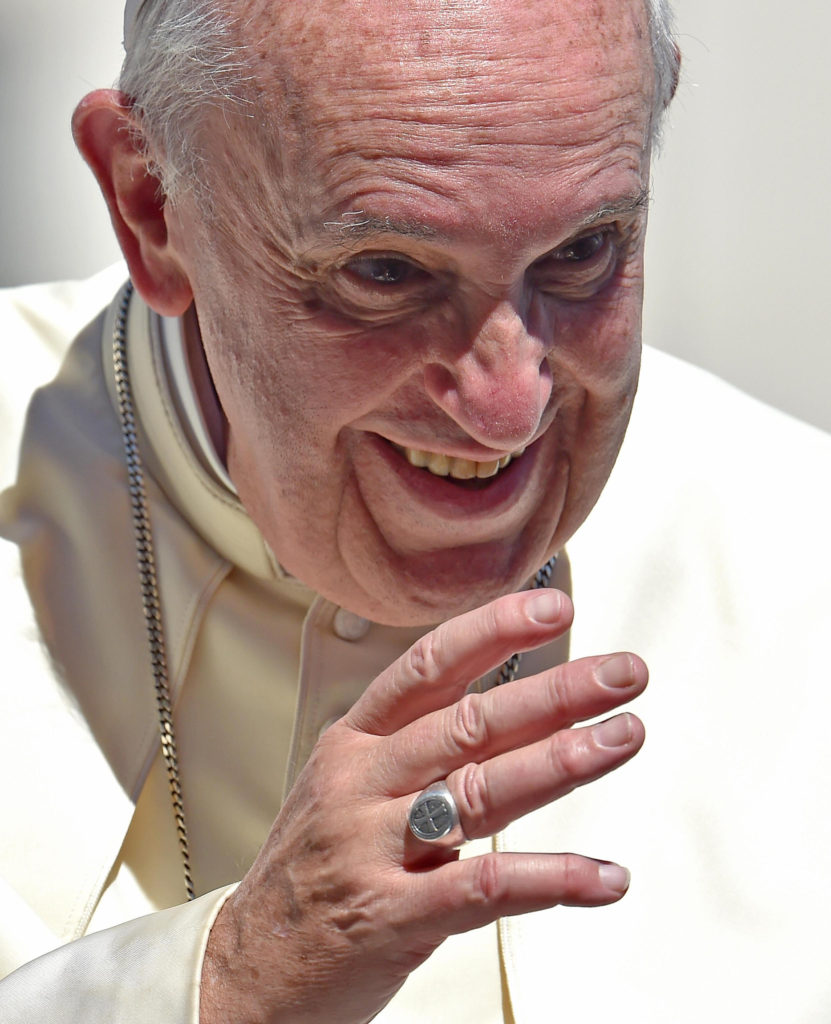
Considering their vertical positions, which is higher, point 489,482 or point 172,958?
point 489,482

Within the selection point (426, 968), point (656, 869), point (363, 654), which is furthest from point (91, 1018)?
point (656, 869)

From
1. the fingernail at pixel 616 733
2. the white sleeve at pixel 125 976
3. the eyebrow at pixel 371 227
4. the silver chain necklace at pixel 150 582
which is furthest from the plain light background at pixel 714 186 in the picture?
the fingernail at pixel 616 733

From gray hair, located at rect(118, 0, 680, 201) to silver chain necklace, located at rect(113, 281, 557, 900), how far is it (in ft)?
1.43

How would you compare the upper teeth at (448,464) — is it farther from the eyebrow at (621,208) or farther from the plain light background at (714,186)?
the plain light background at (714,186)

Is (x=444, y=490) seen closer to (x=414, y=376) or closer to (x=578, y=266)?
(x=414, y=376)

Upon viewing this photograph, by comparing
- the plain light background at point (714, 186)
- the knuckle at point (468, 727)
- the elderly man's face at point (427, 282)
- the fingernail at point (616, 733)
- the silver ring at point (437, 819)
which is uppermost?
the plain light background at point (714, 186)

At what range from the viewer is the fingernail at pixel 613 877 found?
1.17 m

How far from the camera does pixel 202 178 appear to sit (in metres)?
1.69

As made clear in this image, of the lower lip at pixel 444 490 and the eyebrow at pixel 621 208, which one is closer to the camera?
the eyebrow at pixel 621 208

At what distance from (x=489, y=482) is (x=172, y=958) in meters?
0.67

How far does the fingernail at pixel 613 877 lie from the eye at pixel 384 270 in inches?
27.7

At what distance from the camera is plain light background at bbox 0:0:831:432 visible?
11.3ft

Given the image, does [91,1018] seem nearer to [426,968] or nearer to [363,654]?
[426,968]

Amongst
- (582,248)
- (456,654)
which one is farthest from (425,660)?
(582,248)
